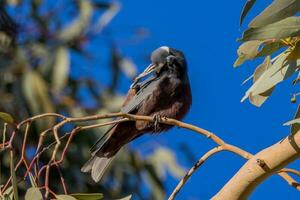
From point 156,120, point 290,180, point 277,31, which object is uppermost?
point 277,31

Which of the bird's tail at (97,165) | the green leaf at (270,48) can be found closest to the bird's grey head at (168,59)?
the bird's tail at (97,165)

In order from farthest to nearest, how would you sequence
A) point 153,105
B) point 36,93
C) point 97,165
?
1. point 36,93
2. point 153,105
3. point 97,165

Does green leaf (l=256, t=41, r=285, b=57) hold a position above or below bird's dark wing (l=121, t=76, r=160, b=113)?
above

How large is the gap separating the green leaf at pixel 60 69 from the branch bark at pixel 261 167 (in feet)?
12.0

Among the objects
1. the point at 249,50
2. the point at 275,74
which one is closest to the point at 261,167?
the point at 275,74

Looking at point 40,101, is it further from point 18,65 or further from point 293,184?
point 293,184

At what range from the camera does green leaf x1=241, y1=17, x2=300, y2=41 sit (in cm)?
162

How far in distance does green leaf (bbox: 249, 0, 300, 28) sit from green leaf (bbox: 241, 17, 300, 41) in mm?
16

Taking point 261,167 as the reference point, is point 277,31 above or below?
above

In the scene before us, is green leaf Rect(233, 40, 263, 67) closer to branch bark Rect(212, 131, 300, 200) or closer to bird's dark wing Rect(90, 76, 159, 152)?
branch bark Rect(212, 131, 300, 200)

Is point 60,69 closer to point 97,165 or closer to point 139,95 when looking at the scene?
point 139,95

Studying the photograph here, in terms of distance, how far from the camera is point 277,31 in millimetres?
1627

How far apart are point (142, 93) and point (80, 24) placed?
247 centimetres

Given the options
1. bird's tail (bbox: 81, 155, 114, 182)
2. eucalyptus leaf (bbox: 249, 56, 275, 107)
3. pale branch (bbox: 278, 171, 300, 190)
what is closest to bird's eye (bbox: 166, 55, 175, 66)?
bird's tail (bbox: 81, 155, 114, 182)
